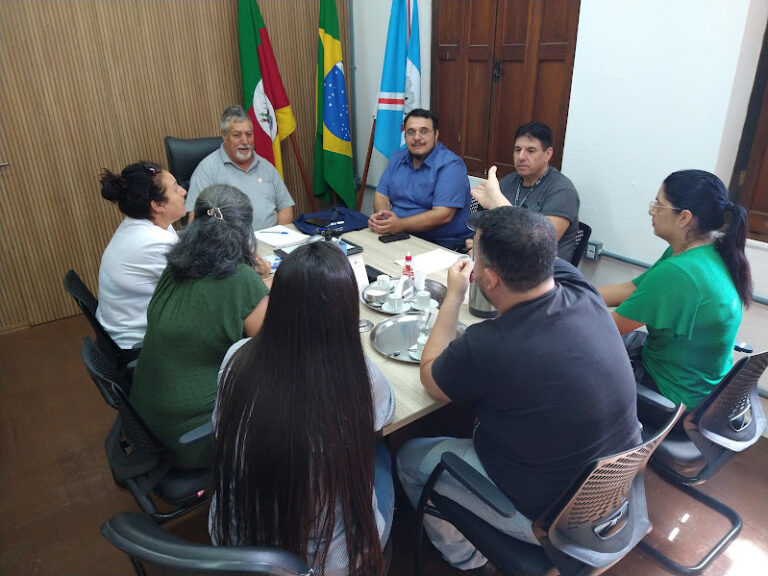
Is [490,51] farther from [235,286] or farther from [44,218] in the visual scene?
[44,218]

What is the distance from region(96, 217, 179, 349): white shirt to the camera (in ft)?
6.20

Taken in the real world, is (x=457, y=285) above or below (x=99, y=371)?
above

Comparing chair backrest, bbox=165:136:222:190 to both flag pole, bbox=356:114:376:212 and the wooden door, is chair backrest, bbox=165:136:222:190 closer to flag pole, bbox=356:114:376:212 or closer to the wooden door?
flag pole, bbox=356:114:376:212

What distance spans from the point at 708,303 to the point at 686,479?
555mm

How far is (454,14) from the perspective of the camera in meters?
3.45

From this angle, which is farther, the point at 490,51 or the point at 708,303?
the point at 490,51

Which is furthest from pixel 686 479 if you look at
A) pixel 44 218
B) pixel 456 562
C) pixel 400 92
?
pixel 44 218

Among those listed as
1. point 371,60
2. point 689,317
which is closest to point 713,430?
point 689,317

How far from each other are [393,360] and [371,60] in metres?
3.28

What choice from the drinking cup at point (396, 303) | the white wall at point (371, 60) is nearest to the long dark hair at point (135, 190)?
the drinking cup at point (396, 303)

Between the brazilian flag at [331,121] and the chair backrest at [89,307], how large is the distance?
8.40 feet

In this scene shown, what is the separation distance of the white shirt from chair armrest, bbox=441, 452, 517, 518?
1.29m

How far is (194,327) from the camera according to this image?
140 cm

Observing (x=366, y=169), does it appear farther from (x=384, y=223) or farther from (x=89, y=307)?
(x=89, y=307)
